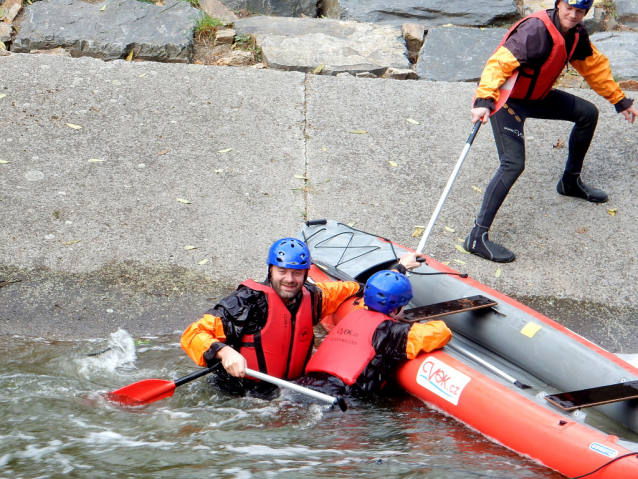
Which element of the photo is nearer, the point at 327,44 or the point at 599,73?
the point at 599,73

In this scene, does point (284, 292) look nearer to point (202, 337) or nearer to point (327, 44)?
point (202, 337)

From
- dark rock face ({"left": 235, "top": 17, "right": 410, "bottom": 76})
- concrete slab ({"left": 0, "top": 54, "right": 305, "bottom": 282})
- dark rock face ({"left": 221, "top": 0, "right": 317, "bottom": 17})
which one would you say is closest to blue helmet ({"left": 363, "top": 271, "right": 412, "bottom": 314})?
concrete slab ({"left": 0, "top": 54, "right": 305, "bottom": 282})

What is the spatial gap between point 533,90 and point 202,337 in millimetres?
2967

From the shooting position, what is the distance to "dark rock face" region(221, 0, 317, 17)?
839 centimetres

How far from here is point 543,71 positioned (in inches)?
188

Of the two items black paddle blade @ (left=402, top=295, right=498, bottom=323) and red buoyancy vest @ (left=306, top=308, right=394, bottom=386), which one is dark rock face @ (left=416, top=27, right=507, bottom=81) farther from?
red buoyancy vest @ (left=306, top=308, right=394, bottom=386)

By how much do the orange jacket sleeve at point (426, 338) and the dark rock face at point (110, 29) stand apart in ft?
16.1

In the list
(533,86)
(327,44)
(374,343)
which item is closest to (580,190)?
(533,86)

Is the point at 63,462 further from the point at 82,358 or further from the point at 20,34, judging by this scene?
the point at 20,34

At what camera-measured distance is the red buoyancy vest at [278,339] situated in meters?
3.60

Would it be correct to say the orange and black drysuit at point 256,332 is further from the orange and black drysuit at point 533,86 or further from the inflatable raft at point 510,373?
the orange and black drysuit at point 533,86

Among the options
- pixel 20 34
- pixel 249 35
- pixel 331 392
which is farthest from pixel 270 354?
pixel 20 34

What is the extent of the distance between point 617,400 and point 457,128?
12.8ft

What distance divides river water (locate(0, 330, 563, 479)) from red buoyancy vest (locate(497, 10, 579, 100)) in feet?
A: 7.88
